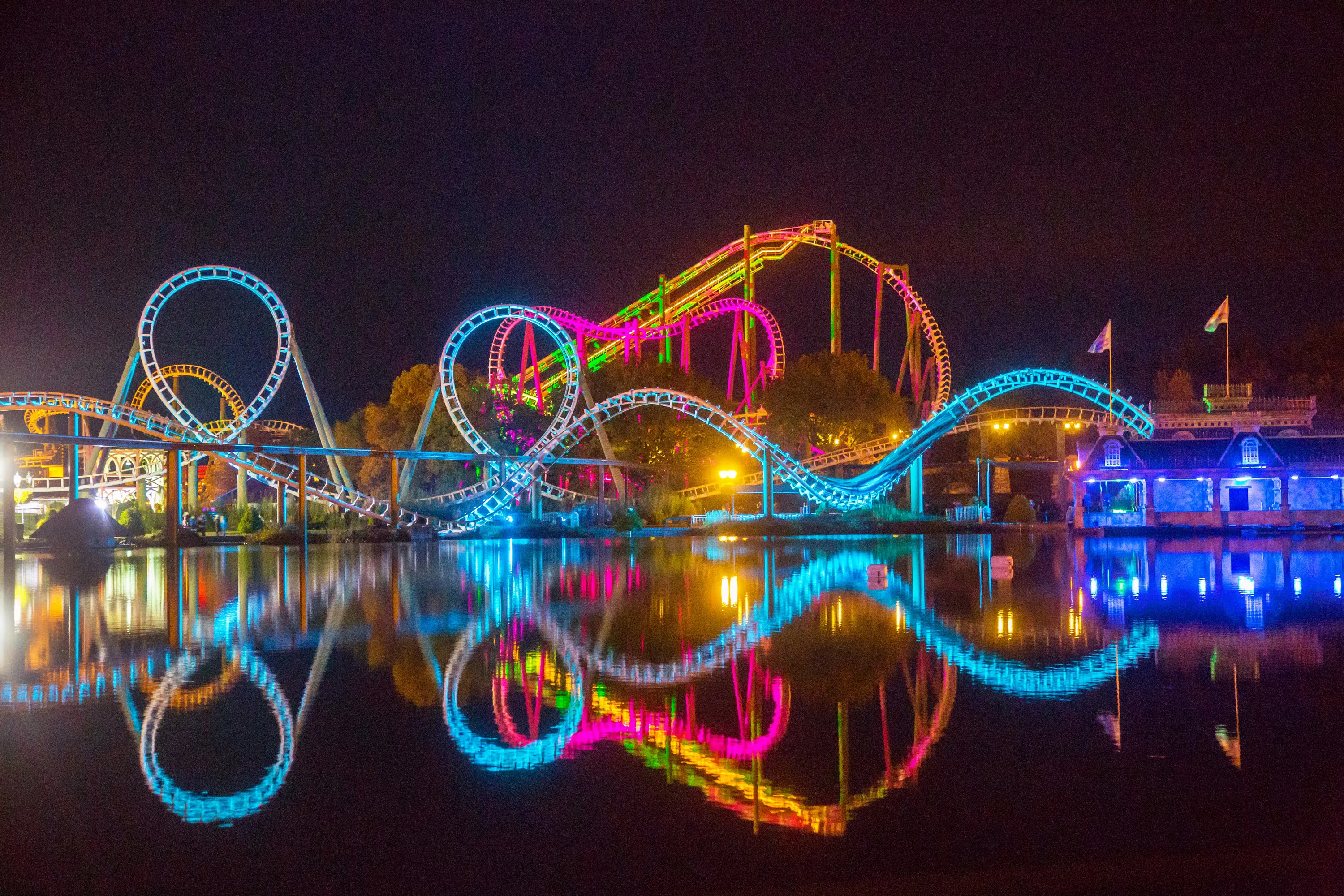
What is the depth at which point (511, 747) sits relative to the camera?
6.95 meters

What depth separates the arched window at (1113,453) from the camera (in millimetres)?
42656

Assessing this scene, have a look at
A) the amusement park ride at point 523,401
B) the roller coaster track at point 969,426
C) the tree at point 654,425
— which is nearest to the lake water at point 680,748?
the amusement park ride at point 523,401

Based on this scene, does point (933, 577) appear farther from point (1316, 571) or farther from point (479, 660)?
point (479, 660)

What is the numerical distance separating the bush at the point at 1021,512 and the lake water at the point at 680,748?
3081 cm

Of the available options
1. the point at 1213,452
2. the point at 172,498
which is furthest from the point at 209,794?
the point at 1213,452

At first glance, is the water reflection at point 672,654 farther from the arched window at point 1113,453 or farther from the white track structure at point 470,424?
the arched window at point 1113,453

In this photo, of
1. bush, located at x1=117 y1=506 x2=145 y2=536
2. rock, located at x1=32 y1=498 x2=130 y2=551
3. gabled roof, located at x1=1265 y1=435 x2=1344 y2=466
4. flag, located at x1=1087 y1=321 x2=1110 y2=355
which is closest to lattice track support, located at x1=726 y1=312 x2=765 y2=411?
flag, located at x1=1087 y1=321 x2=1110 y2=355

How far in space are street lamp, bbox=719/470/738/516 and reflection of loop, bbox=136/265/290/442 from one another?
840 inches

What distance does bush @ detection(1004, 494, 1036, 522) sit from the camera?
44938 mm

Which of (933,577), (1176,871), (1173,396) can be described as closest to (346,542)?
(933,577)

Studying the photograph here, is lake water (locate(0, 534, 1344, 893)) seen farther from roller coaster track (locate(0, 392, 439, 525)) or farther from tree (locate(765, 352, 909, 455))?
tree (locate(765, 352, 909, 455))

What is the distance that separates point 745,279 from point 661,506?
18853mm

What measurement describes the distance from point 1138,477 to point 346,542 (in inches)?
1125

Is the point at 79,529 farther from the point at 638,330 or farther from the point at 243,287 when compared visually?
the point at 638,330
